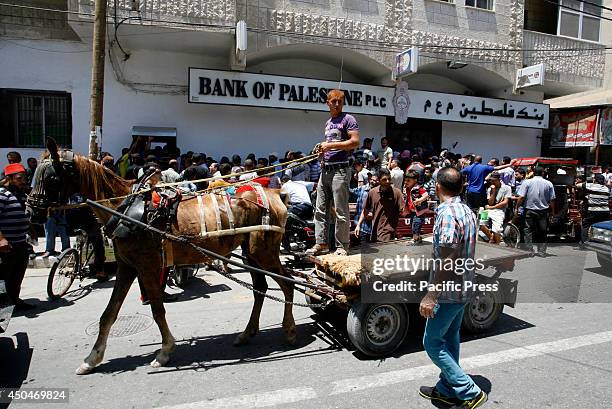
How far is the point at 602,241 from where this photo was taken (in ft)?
27.1

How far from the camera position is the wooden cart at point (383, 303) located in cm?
441

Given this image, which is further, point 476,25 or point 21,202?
point 476,25

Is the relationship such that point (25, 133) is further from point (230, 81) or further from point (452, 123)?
point (452, 123)

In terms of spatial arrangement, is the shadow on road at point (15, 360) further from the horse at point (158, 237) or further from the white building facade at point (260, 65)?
the white building facade at point (260, 65)

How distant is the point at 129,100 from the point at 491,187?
34.2 ft

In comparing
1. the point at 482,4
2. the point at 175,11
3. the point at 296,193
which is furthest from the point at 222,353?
the point at 482,4

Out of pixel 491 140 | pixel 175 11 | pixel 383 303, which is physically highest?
pixel 175 11

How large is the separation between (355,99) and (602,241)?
894 cm

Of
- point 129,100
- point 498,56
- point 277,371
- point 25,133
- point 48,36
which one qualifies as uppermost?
point 498,56

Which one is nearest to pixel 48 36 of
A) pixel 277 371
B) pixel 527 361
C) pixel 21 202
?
pixel 21 202

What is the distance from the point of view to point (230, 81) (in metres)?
13.3

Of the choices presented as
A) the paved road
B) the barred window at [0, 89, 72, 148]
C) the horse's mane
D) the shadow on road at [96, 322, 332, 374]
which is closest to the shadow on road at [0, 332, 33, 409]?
the paved road

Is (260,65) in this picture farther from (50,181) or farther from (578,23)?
(578,23)

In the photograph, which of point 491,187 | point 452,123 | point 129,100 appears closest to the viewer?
point 491,187
